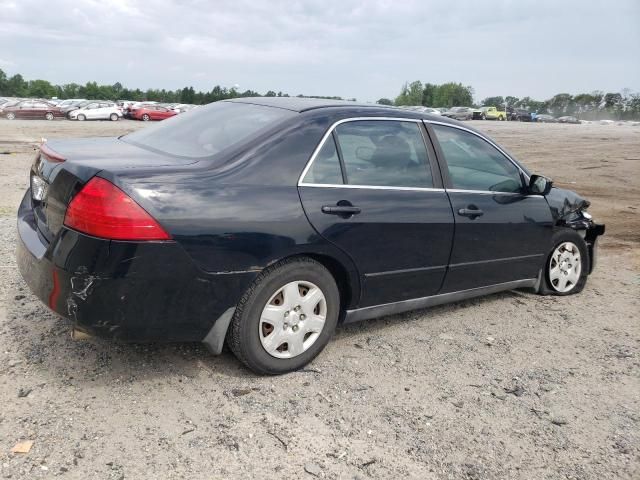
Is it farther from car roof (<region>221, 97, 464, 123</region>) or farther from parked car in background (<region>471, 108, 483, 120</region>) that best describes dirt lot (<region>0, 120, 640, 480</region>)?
parked car in background (<region>471, 108, 483, 120</region>)

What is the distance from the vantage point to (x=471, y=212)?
421 centimetres

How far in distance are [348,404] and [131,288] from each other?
4.33 ft

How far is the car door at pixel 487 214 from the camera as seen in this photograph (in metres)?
4.21

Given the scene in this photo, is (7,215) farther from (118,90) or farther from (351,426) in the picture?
(118,90)

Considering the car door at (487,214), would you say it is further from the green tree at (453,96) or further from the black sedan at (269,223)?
the green tree at (453,96)

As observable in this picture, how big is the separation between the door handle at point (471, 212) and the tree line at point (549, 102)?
313 ft

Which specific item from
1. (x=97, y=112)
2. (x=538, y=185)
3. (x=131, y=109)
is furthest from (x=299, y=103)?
(x=131, y=109)

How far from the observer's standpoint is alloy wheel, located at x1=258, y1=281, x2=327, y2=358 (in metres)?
3.33

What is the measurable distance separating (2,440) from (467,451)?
2.20 m

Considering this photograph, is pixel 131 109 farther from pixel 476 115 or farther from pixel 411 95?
pixel 411 95

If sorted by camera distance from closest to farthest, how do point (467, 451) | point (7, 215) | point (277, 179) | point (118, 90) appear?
point (467, 451)
point (277, 179)
point (7, 215)
point (118, 90)

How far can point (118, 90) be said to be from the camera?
3243 inches

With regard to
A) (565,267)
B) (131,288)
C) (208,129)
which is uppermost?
(208,129)

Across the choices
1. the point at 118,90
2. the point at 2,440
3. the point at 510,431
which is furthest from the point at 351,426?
the point at 118,90
